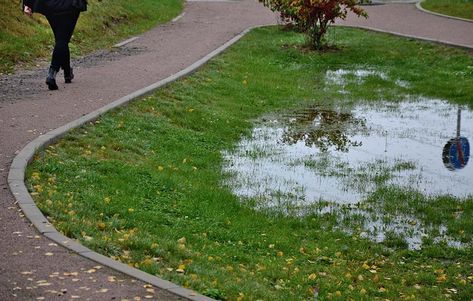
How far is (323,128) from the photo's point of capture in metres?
13.4

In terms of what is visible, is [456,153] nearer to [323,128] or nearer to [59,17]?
[323,128]

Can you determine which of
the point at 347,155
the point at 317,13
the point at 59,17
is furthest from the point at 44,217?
the point at 317,13

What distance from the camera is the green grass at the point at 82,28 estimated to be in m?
16.8

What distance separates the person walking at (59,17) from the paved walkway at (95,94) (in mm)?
423

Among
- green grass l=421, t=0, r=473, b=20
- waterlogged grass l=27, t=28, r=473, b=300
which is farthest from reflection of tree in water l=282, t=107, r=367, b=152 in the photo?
green grass l=421, t=0, r=473, b=20

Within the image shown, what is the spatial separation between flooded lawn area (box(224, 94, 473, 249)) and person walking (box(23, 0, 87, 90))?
295cm

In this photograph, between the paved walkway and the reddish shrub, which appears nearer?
the paved walkway

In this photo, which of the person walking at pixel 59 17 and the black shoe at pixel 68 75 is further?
the black shoe at pixel 68 75

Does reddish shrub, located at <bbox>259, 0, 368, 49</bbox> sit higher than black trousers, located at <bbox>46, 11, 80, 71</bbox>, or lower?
lower

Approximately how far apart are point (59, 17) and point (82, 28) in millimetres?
7802

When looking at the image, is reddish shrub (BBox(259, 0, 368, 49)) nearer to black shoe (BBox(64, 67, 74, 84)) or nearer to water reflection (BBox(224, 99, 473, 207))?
water reflection (BBox(224, 99, 473, 207))

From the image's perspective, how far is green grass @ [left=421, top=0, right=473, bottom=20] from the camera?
27.4 m

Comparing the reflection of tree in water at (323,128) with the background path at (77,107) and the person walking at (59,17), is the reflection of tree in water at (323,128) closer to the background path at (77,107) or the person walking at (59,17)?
the background path at (77,107)

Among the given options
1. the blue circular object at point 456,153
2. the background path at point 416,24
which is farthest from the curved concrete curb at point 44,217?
the background path at point 416,24
